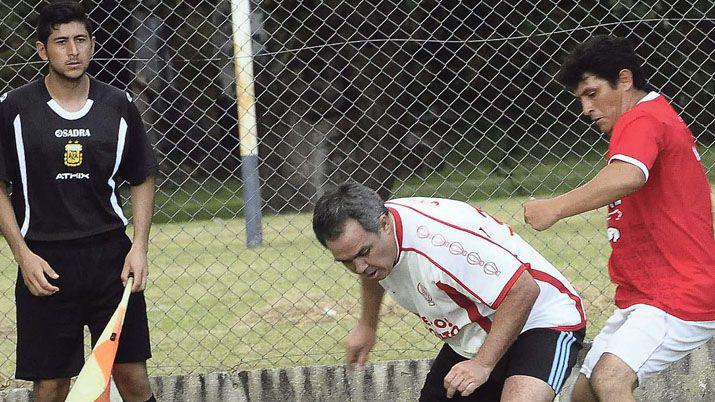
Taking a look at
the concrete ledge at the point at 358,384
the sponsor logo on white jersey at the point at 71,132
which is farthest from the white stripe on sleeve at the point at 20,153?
the concrete ledge at the point at 358,384

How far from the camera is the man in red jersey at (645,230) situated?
4.13 meters

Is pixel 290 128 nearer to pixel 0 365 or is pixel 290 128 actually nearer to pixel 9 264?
pixel 9 264

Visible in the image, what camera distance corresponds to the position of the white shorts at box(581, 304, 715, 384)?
4176 millimetres

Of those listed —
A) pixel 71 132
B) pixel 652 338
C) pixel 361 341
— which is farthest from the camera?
pixel 71 132

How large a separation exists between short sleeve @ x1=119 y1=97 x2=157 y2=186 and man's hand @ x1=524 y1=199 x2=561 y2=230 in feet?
5.57

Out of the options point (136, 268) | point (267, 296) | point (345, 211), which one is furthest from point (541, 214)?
point (267, 296)

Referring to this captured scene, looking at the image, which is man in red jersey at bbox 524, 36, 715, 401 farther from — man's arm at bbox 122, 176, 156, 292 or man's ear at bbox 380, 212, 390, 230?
man's arm at bbox 122, 176, 156, 292

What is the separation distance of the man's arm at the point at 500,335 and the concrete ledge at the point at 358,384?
6.16ft

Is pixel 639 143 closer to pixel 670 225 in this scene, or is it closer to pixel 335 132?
pixel 670 225

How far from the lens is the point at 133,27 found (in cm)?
894

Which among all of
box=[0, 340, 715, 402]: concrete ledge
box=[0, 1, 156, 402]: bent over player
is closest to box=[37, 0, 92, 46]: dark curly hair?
box=[0, 1, 156, 402]: bent over player

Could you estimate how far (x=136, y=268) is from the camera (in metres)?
4.59

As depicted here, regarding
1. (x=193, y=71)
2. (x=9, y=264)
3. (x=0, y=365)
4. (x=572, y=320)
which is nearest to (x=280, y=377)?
(x=0, y=365)

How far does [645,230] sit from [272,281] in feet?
13.6
